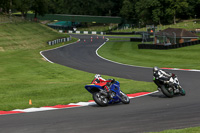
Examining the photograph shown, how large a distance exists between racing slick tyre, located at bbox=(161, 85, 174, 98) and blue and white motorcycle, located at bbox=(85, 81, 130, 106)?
2396 mm

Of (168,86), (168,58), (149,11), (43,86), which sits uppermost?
(149,11)

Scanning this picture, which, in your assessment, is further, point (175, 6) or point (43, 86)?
point (175, 6)

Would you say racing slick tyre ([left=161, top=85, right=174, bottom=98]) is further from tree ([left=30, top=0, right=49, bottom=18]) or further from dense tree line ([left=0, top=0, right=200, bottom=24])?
tree ([left=30, top=0, right=49, bottom=18])

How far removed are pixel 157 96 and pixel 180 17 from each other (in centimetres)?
11895

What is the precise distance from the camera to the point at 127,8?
14788 cm

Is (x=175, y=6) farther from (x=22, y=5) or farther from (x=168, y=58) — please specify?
(x=168, y=58)

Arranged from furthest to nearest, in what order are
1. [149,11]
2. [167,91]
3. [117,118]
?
[149,11] < [167,91] < [117,118]

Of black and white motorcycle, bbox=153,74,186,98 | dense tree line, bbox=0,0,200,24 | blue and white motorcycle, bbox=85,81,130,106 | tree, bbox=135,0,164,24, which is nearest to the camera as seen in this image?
blue and white motorcycle, bbox=85,81,130,106

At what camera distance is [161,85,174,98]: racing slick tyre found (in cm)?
1833

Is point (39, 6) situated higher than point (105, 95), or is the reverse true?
point (39, 6)

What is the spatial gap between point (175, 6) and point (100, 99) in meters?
113

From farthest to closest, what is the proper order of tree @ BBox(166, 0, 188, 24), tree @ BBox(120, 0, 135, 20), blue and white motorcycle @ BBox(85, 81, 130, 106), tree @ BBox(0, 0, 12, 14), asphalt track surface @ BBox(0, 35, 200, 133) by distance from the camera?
1. tree @ BBox(120, 0, 135, 20)
2. tree @ BBox(166, 0, 188, 24)
3. tree @ BBox(0, 0, 12, 14)
4. blue and white motorcycle @ BBox(85, 81, 130, 106)
5. asphalt track surface @ BBox(0, 35, 200, 133)

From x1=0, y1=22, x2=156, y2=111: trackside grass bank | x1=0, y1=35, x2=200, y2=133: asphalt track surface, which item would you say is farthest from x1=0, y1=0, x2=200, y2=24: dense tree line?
x1=0, y1=35, x2=200, y2=133: asphalt track surface

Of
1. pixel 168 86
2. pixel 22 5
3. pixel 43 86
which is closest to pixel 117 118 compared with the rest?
pixel 168 86
